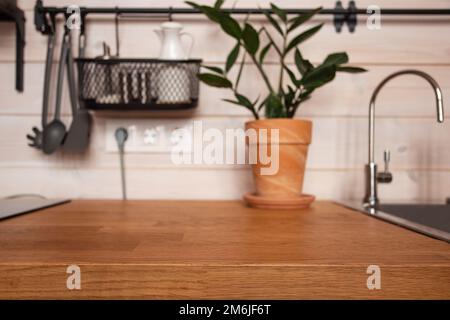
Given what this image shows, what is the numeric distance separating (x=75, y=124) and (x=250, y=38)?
1.80 ft

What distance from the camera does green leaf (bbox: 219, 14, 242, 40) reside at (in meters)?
0.78

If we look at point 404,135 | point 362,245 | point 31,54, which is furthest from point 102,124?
point 404,135

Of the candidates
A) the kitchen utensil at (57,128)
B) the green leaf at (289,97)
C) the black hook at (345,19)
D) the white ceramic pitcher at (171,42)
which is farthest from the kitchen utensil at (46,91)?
the black hook at (345,19)

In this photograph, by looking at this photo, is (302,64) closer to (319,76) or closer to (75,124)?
(319,76)

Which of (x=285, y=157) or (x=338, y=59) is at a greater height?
(x=338, y=59)

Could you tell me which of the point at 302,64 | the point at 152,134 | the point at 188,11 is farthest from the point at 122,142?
the point at 302,64

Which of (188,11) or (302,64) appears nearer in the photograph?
(302,64)

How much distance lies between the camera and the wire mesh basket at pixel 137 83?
0.88 m

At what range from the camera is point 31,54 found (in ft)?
3.27

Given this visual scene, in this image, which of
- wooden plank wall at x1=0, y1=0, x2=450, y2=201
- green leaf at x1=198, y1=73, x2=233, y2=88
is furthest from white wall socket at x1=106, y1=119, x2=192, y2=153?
green leaf at x1=198, y1=73, x2=233, y2=88

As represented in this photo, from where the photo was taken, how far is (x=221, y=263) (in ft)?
1.35

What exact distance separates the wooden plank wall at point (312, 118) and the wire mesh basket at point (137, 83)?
0.11 metres

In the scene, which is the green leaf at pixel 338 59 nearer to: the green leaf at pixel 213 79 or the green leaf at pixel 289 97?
the green leaf at pixel 289 97

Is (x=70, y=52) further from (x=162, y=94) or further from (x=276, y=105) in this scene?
(x=276, y=105)
